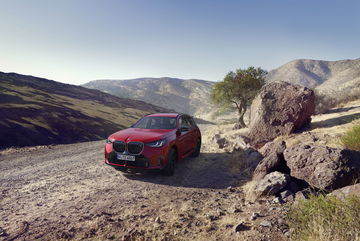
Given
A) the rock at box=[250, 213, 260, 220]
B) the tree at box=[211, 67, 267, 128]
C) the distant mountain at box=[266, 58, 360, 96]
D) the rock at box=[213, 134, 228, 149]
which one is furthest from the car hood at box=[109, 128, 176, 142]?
the distant mountain at box=[266, 58, 360, 96]

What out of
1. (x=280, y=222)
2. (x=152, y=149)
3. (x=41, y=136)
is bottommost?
(x=41, y=136)

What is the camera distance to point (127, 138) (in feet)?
21.7

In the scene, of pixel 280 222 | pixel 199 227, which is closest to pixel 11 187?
pixel 199 227

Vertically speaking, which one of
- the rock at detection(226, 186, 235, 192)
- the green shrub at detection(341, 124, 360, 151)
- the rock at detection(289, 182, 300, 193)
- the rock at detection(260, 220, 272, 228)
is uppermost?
the green shrub at detection(341, 124, 360, 151)

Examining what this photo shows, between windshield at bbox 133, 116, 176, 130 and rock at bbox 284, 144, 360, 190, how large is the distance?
4117 mm

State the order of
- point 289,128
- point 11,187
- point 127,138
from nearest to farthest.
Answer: point 11,187
point 127,138
point 289,128

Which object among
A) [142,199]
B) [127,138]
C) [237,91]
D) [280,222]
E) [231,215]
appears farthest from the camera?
[237,91]

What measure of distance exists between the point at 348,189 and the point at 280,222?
1.28 metres

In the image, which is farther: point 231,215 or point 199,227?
point 231,215

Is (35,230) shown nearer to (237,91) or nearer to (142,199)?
(142,199)

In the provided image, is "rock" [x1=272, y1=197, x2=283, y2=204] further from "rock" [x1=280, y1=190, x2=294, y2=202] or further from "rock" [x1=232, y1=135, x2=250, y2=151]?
"rock" [x1=232, y1=135, x2=250, y2=151]

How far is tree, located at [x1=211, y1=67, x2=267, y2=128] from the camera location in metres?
22.0

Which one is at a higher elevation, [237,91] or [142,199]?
[237,91]

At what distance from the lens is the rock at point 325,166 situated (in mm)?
4520
